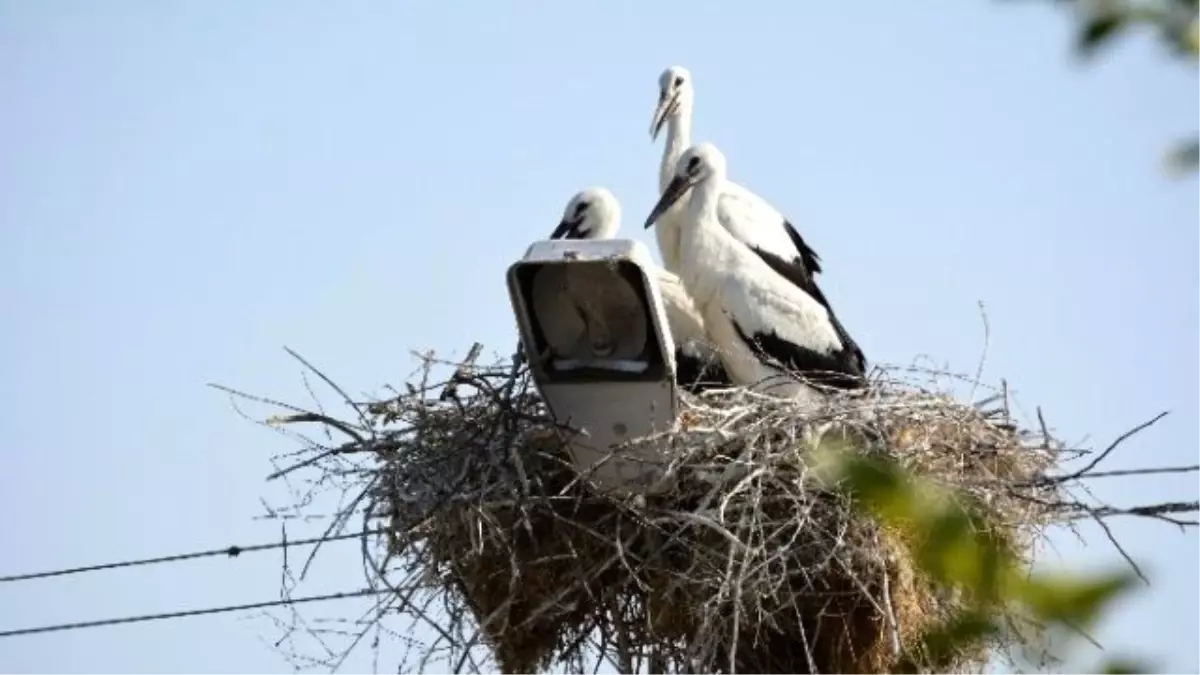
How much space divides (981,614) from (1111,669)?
0.06 metres

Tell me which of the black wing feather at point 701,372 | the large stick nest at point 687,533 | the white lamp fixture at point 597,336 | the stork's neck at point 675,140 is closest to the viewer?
the white lamp fixture at point 597,336

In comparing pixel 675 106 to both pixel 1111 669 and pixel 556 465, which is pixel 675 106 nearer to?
pixel 556 465

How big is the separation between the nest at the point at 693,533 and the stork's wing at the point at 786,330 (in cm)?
83

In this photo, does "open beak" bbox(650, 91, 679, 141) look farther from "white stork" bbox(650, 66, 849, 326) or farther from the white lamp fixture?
the white lamp fixture

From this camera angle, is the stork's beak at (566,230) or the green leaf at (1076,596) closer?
the green leaf at (1076,596)

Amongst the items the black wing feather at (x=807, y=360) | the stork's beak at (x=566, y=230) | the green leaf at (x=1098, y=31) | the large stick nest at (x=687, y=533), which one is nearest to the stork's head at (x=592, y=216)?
the stork's beak at (x=566, y=230)

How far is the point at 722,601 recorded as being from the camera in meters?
4.47

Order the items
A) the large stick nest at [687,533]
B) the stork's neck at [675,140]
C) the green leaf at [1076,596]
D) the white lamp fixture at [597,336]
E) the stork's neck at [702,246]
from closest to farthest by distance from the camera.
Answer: the green leaf at [1076,596] < the white lamp fixture at [597,336] < the large stick nest at [687,533] < the stork's neck at [702,246] < the stork's neck at [675,140]

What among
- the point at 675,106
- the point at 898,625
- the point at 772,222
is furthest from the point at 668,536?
the point at 675,106

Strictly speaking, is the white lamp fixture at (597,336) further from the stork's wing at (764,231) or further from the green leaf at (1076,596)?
the green leaf at (1076,596)

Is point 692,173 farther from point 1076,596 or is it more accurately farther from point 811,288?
point 1076,596

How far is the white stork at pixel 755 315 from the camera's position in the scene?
6.05 m

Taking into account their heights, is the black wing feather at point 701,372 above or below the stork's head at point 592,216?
below

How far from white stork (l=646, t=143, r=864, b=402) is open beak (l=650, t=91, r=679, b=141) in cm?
110
